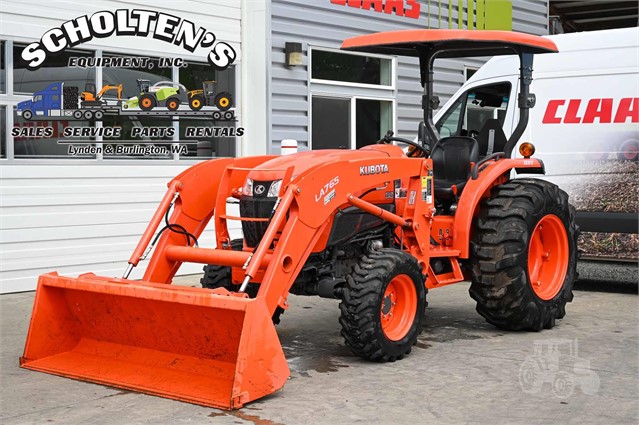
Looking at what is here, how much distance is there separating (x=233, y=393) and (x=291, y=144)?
5.01 meters

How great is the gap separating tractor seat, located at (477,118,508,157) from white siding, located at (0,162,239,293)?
3829mm

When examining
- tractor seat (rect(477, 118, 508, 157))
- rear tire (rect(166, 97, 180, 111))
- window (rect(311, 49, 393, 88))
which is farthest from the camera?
window (rect(311, 49, 393, 88))

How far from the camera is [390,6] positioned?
1345 centimetres

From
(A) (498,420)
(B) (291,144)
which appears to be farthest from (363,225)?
(B) (291,144)

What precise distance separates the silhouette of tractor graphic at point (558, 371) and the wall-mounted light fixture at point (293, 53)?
5652 millimetres

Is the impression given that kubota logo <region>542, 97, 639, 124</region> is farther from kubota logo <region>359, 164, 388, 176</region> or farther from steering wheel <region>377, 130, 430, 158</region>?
kubota logo <region>359, 164, 388, 176</region>

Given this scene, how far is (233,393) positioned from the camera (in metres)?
5.36

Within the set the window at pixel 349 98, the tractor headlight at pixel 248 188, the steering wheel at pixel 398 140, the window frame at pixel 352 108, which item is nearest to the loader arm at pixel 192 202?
the tractor headlight at pixel 248 188

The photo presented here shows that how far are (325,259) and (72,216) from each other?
4.11 m

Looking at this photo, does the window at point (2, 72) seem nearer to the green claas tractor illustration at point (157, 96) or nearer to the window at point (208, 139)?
the green claas tractor illustration at point (157, 96)

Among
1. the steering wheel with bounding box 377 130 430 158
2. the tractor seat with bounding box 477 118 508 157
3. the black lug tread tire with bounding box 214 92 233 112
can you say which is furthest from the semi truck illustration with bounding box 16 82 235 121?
the tractor seat with bounding box 477 118 508 157

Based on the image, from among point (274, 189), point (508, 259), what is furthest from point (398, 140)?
point (274, 189)

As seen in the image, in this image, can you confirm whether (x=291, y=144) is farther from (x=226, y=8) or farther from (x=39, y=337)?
(x=39, y=337)

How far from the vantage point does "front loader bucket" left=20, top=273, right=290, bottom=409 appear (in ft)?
18.0
